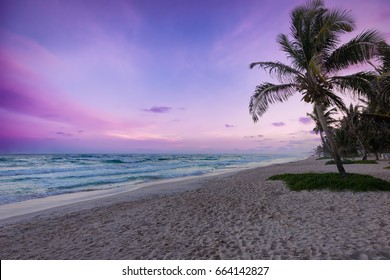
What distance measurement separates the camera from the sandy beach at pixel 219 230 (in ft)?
13.3

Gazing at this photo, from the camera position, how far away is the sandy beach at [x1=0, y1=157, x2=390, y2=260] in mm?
4066

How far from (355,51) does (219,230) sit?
8652 millimetres

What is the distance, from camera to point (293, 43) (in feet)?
35.2

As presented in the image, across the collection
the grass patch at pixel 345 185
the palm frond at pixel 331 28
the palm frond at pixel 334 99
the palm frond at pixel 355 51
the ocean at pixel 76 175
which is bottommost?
the ocean at pixel 76 175

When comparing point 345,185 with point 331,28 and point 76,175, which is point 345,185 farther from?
point 76,175

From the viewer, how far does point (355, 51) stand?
8.95m

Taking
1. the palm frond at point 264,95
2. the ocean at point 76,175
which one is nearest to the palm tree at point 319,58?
the palm frond at point 264,95

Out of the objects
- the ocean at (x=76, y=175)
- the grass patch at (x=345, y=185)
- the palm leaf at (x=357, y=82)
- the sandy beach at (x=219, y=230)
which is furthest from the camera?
the ocean at (x=76, y=175)

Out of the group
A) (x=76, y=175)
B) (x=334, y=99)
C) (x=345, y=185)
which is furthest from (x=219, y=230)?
(x=76, y=175)

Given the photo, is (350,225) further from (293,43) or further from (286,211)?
(293,43)

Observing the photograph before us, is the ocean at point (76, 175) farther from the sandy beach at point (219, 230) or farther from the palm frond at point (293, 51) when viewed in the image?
the palm frond at point (293, 51)

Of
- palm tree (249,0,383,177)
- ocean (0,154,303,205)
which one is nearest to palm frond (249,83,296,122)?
palm tree (249,0,383,177)
